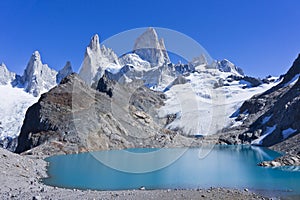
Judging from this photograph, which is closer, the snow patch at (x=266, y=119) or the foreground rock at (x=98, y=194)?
the foreground rock at (x=98, y=194)

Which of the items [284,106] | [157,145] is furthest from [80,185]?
[284,106]

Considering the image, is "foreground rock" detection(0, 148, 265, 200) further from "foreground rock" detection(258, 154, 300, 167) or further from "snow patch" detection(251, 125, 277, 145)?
"snow patch" detection(251, 125, 277, 145)

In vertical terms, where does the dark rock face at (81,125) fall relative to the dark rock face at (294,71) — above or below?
below

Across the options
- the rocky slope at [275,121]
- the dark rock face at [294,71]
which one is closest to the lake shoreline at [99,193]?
the rocky slope at [275,121]

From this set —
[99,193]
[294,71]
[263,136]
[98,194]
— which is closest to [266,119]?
[263,136]

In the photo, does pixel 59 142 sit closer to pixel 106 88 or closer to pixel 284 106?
pixel 106 88

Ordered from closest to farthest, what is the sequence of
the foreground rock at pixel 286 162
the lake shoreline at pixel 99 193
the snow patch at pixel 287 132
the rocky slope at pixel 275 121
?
the lake shoreline at pixel 99 193
the foreground rock at pixel 286 162
the snow patch at pixel 287 132
the rocky slope at pixel 275 121

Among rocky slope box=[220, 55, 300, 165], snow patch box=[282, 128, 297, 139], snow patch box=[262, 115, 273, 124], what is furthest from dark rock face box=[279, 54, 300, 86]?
snow patch box=[282, 128, 297, 139]

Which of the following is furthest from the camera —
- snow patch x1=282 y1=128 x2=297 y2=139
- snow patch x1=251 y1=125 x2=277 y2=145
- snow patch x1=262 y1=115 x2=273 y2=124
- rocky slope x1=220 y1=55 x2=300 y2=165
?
snow patch x1=262 y1=115 x2=273 y2=124

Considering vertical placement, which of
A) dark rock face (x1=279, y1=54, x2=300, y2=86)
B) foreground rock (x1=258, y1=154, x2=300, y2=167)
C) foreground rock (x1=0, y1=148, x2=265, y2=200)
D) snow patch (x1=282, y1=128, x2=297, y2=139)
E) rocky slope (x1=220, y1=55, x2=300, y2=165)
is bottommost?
foreground rock (x1=0, y1=148, x2=265, y2=200)

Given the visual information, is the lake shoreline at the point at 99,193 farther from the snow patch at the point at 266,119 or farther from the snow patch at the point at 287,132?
the snow patch at the point at 266,119

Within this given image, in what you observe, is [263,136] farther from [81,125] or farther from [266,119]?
[81,125]
